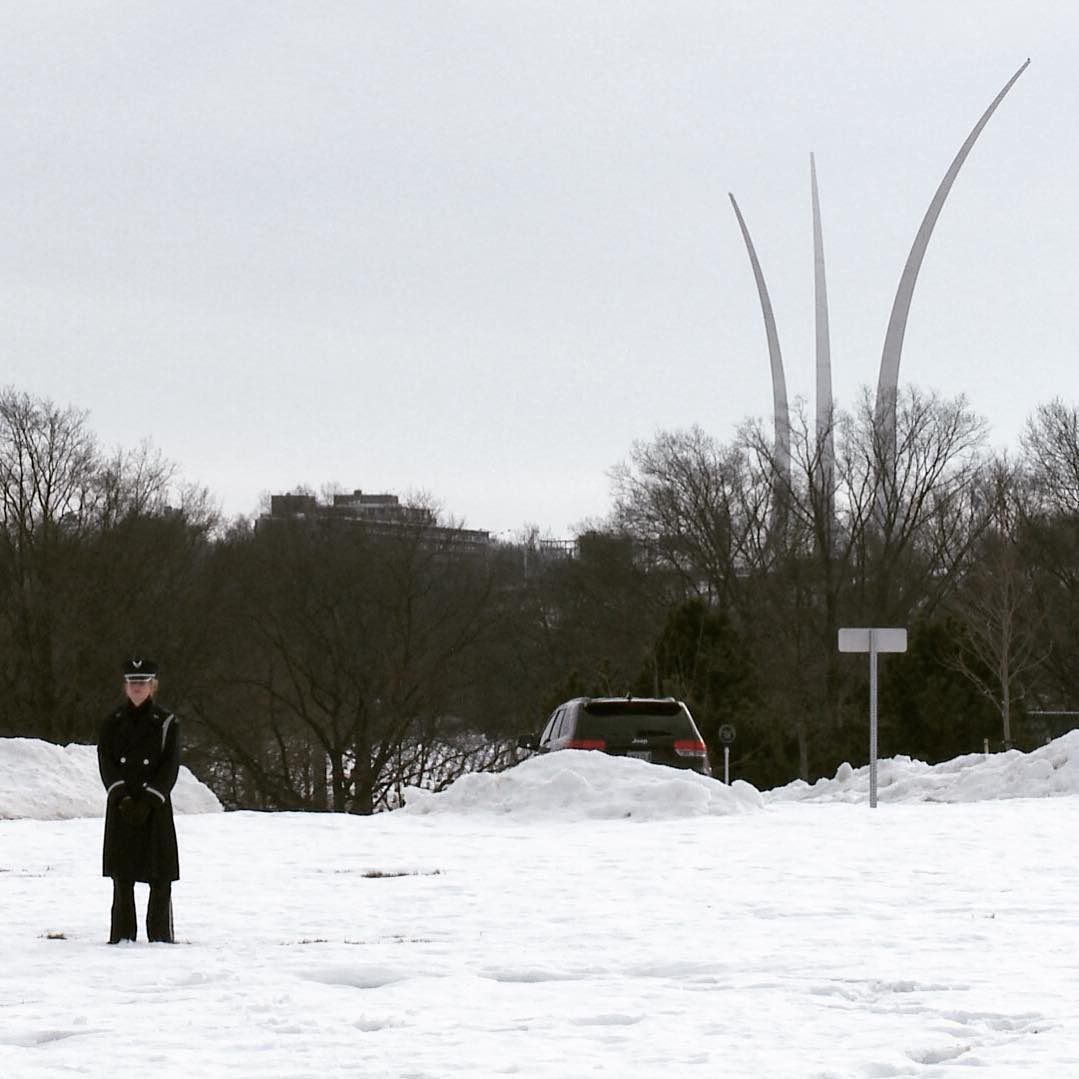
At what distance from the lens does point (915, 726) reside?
47.1 metres

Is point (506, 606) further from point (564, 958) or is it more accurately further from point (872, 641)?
point (564, 958)

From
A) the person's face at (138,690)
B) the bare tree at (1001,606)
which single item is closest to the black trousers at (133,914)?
the person's face at (138,690)

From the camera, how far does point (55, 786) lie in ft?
87.7

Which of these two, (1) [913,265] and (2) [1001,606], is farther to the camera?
(1) [913,265]

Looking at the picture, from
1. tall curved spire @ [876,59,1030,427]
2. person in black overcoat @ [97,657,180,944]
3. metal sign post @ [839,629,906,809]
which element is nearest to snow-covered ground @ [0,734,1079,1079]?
person in black overcoat @ [97,657,180,944]

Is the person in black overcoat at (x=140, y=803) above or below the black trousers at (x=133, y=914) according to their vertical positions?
above

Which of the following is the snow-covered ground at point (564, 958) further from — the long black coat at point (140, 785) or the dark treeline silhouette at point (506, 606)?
the dark treeline silhouette at point (506, 606)

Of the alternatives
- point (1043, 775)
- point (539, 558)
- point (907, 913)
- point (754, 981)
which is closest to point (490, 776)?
point (1043, 775)

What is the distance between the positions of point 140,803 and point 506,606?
181ft

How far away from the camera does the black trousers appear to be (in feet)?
35.8

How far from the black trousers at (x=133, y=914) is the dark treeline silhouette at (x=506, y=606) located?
39.8 meters

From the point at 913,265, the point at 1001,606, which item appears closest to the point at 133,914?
the point at 1001,606

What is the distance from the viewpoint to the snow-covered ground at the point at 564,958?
24.2 ft

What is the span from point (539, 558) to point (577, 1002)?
69.1 m
